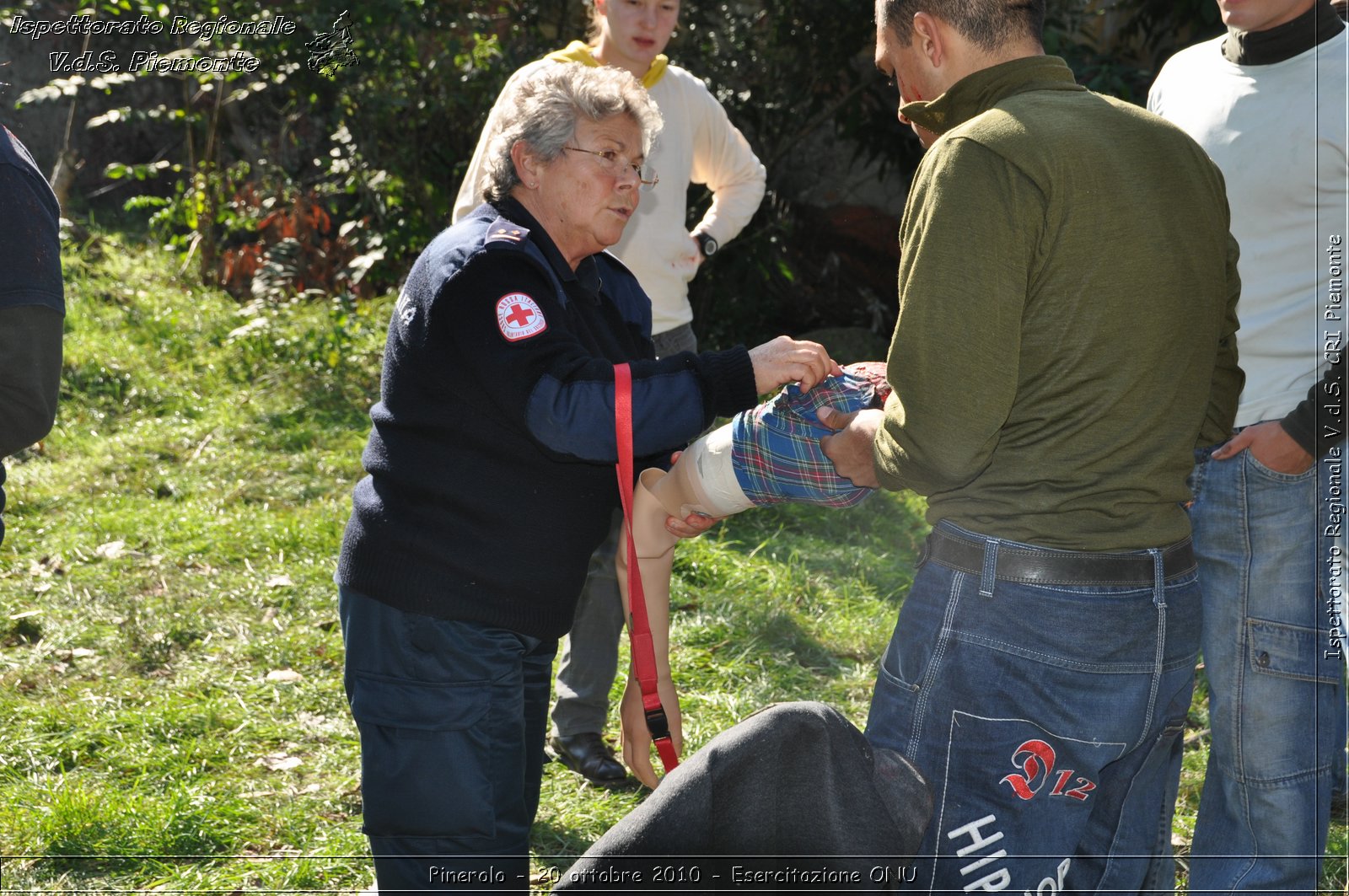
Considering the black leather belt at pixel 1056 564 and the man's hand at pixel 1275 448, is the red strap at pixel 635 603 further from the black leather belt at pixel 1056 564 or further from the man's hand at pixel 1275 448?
the man's hand at pixel 1275 448

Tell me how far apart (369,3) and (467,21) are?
0.99m

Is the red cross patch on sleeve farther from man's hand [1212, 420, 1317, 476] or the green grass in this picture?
the green grass

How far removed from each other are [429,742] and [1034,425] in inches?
52.5

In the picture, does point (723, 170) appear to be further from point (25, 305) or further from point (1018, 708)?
point (1018, 708)

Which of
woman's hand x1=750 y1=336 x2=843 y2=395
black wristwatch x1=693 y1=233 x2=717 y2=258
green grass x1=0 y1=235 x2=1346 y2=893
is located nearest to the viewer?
woman's hand x1=750 y1=336 x2=843 y2=395

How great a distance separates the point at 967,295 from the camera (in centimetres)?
198

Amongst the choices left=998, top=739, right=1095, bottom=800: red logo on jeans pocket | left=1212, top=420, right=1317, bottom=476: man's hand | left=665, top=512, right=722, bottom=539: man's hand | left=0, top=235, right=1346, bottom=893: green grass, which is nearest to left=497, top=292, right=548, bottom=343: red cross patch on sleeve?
left=665, top=512, right=722, bottom=539: man's hand

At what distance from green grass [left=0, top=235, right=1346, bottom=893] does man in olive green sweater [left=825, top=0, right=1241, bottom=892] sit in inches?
69.4

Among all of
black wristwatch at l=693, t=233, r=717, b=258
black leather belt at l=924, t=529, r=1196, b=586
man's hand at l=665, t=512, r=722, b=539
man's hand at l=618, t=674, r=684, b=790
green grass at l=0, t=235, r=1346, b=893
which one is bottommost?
green grass at l=0, t=235, r=1346, b=893

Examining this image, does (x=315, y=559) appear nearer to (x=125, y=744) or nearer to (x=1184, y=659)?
(x=125, y=744)

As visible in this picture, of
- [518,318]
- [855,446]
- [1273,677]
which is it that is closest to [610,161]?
[518,318]

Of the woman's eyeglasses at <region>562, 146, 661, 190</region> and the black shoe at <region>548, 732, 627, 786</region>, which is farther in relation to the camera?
the black shoe at <region>548, 732, 627, 786</region>

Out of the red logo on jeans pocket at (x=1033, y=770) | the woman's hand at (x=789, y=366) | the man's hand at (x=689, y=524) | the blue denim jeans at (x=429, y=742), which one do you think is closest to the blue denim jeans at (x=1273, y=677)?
the red logo on jeans pocket at (x=1033, y=770)

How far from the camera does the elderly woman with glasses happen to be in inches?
95.2
